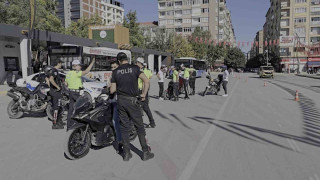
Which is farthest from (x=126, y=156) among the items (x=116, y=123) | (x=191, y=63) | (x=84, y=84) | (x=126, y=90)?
(x=191, y=63)

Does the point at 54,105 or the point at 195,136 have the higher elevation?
the point at 54,105

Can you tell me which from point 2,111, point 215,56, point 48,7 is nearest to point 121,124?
point 2,111

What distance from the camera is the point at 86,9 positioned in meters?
91.4

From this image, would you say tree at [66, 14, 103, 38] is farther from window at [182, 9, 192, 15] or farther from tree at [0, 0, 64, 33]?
window at [182, 9, 192, 15]

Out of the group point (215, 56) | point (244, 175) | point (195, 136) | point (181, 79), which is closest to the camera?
point (244, 175)

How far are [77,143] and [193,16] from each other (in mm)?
86477

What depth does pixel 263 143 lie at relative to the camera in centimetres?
562

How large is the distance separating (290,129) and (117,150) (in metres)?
4.40

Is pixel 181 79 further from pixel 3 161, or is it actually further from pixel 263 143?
pixel 3 161

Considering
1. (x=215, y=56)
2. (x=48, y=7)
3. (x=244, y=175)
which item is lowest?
(x=244, y=175)

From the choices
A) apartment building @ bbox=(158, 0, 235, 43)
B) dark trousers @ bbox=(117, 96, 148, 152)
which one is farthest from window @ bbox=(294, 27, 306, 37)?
dark trousers @ bbox=(117, 96, 148, 152)

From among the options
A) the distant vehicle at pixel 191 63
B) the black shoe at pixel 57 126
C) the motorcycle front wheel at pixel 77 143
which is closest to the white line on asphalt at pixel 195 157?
the motorcycle front wheel at pixel 77 143

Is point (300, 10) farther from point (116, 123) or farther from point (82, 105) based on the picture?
point (82, 105)

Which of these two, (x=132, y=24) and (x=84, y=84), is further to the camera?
(x=132, y=24)
